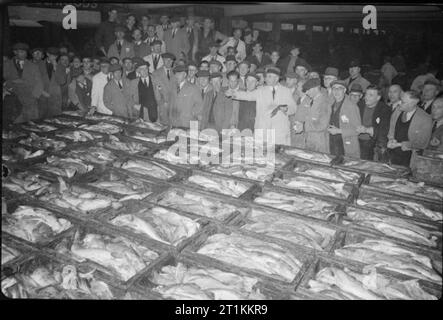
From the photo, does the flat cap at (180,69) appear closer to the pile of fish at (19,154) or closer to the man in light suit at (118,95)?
the man in light suit at (118,95)

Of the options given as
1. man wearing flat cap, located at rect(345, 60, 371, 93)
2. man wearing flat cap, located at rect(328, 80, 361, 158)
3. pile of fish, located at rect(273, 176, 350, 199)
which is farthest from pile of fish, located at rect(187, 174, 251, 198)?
man wearing flat cap, located at rect(345, 60, 371, 93)

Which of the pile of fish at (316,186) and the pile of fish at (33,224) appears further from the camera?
the pile of fish at (316,186)

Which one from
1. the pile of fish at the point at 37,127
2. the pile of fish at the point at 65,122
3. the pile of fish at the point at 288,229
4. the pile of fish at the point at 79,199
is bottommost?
the pile of fish at the point at 288,229

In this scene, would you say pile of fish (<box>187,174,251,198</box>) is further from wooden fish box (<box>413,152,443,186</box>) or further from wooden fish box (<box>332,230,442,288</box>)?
wooden fish box (<box>413,152,443,186</box>)

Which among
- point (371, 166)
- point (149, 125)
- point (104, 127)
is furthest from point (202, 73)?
point (371, 166)

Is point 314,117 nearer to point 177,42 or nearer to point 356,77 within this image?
point 356,77

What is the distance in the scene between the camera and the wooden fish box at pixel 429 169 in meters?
4.61

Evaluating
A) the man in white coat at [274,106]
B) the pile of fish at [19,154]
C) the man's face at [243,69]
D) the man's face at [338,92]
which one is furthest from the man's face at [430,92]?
the pile of fish at [19,154]

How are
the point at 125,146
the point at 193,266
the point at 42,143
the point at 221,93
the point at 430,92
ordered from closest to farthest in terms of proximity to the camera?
the point at 193,266
the point at 42,143
the point at 125,146
the point at 430,92
the point at 221,93

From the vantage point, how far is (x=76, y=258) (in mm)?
2867

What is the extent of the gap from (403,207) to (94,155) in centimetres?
388

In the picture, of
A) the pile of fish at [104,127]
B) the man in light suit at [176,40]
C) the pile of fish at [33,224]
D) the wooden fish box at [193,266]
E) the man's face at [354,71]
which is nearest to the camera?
the wooden fish box at [193,266]

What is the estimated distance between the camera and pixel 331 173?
15.4ft

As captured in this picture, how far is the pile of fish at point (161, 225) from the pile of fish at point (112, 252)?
15cm
